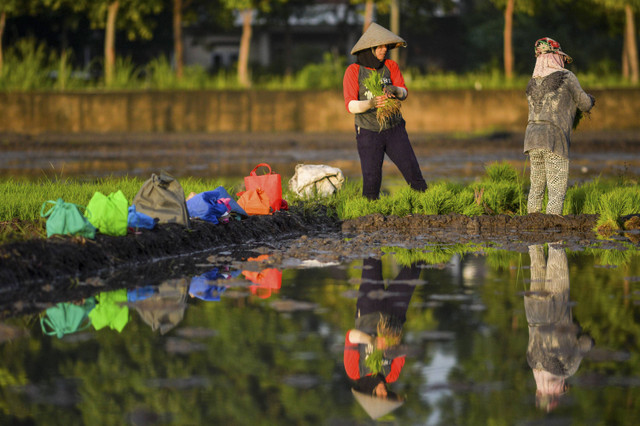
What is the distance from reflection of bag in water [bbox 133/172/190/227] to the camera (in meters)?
9.98

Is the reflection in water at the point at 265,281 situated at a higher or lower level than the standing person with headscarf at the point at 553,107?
lower

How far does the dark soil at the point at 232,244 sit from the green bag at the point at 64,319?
16 cm

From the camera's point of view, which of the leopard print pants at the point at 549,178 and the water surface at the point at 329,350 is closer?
the water surface at the point at 329,350

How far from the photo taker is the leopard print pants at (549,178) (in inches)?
442

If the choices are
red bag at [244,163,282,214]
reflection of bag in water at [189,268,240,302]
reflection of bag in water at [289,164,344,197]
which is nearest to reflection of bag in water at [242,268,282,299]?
reflection of bag in water at [189,268,240,302]

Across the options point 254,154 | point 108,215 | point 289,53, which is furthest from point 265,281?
point 289,53

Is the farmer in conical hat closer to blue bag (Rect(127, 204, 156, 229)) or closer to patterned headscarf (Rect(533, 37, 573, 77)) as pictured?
patterned headscarf (Rect(533, 37, 573, 77))

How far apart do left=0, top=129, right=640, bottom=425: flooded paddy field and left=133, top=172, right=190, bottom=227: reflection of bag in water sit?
0.53 feet

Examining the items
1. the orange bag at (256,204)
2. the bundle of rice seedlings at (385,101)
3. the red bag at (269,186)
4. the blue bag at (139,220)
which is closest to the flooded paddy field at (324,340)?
the blue bag at (139,220)

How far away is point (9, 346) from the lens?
618cm

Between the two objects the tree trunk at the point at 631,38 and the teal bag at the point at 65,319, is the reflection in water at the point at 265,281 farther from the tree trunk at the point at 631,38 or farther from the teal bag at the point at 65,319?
the tree trunk at the point at 631,38

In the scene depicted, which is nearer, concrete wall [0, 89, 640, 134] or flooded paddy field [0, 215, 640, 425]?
flooded paddy field [0, 215, 640, 425]

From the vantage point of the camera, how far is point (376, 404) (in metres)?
5.09

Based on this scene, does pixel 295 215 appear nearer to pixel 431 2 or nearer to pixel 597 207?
pixel 597 207
